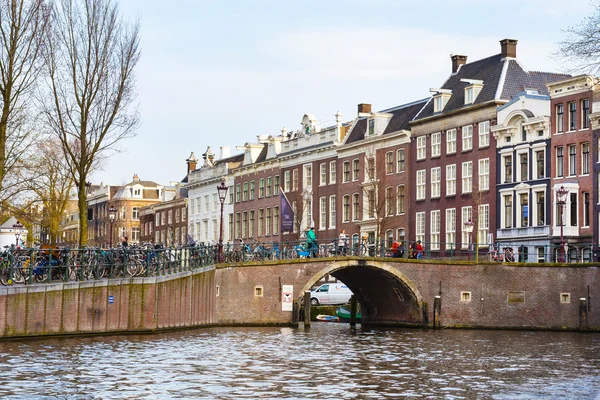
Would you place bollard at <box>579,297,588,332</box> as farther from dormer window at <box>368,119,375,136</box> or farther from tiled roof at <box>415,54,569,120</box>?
dormer window at <box>368,119,375,136</box>

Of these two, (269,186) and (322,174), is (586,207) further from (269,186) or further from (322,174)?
(269,186)

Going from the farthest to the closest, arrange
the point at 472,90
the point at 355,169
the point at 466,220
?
the point at 355,169 < the point at 472,90 < the point at 466,220

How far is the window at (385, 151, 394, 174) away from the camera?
71.4 metres

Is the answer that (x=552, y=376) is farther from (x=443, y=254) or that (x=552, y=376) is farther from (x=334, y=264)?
(x=443, y=254)

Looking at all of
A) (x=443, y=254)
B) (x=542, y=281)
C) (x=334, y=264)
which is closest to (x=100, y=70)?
(x=334, y=264)

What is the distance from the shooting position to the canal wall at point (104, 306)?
35125 mm

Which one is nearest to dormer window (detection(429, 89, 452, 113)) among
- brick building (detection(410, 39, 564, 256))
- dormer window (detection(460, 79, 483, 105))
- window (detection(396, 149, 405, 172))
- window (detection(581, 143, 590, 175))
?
brick building (detection(410, 39, 564, 256))

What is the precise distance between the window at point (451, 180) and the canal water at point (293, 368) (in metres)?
22.8

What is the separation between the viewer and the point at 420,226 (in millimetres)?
A: 68625

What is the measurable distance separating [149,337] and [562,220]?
2455 centimetres

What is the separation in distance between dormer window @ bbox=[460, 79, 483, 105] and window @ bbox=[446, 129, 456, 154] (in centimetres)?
209

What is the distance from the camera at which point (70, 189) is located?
7012cm

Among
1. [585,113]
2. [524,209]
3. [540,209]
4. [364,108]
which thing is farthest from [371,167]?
[585,113]

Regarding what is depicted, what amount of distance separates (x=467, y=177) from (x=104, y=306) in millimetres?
30124
